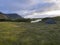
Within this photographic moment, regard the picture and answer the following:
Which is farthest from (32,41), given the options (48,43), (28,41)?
(48,43)

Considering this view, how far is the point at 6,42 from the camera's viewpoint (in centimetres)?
2872

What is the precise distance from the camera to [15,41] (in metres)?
29.2

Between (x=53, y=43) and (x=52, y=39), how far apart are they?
6.87ft

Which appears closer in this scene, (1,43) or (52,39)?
(1,43)

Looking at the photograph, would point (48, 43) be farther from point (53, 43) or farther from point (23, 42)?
point (23, 42)

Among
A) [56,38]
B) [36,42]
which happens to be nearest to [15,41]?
[36,42]

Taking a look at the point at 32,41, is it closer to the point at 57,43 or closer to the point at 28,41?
the point at 28,41

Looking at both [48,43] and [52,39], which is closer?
[48,43]

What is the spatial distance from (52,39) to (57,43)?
7.26ft

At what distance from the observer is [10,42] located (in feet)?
93.9

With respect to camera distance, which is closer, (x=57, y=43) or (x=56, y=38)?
(x=57, y=43)

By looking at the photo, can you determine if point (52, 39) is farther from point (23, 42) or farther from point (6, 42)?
point (6, 42)

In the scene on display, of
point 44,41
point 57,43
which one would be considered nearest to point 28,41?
point 44,41

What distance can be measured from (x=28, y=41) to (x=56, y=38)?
5390 mm
